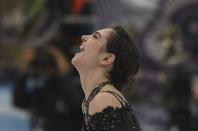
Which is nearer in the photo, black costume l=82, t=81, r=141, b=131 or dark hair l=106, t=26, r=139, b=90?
black costume l=82, t=81, r=141, b=131

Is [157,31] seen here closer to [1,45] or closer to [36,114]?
[36,114]

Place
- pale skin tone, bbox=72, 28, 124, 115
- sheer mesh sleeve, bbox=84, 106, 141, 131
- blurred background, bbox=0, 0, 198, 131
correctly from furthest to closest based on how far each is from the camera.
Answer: blurred background, bbox=0, 0, 198, 131 → pale skin tone, bbox=72, 28, 124, 115 → sheer mesh sleeve, bbox=84, 106, 141, 131

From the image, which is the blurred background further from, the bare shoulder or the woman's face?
the bare shoulder

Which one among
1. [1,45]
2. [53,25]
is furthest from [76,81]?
[1,45]

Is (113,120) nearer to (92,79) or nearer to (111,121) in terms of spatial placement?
(111,121)

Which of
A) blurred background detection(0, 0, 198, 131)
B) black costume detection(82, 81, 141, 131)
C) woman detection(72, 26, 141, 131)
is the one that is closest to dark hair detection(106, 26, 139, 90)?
woman detection(72, 26, 141, 131)

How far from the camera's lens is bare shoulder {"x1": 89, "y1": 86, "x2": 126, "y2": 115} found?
2.35 metres

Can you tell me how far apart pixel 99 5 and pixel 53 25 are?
121 centimetres

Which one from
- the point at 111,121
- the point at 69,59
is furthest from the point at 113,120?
the point at 69,59

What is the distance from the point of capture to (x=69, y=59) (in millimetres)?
6695

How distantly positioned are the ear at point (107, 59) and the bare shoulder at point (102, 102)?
0.13 m

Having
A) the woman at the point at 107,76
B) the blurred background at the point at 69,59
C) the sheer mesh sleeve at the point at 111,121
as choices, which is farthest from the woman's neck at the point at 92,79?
the blurred background at the point at 69,59

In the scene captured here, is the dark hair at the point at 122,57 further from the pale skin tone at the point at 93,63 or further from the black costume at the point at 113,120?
the black costume at the point at 113,120

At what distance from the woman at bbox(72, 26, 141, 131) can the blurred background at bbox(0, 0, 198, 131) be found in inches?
89.1
